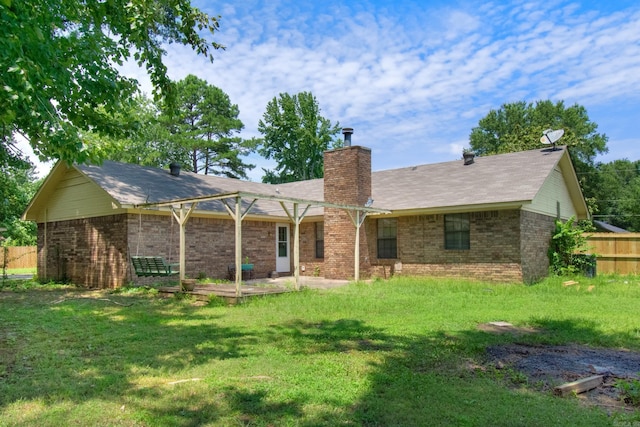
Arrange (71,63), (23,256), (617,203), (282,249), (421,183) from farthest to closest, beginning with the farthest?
(617,203) → (23,256) → (282,249) → (421,183) → (71,63)

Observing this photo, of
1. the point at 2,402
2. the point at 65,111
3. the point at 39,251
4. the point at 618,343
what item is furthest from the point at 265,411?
the point at 39,251

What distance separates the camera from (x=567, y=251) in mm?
16109

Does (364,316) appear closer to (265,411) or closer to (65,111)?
(265,411)

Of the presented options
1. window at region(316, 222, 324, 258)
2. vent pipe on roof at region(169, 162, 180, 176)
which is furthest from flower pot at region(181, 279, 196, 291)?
vent pipe on roof at region(169, 162, 180, 176)

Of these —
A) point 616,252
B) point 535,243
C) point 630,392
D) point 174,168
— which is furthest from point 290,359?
point 616,252

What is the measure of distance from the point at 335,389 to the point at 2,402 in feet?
10.4

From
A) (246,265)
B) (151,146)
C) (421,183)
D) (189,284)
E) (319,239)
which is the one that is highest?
(151,146)

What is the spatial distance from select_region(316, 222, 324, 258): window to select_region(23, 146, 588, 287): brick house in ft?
0.14

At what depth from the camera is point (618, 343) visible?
6.61 m

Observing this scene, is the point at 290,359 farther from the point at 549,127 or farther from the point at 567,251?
the point at 549,127

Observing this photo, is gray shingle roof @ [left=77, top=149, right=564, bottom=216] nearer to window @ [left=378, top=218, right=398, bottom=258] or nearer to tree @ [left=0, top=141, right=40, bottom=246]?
window @ [left=378, top=218, right=398, bottom=258]

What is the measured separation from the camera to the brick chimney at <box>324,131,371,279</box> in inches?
650

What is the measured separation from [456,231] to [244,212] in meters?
7.04

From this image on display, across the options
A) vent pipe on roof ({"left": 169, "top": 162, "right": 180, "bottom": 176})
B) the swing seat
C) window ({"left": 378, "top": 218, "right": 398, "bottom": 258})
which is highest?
vent pipe on roof ({"left": 169, "top": 162, "right": 180, "bottom": 176})
